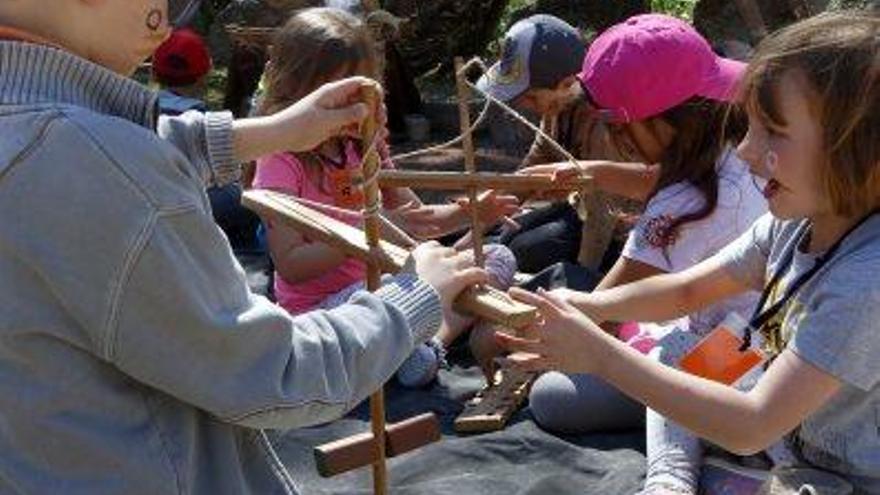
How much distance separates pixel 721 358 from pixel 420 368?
0.97 meters

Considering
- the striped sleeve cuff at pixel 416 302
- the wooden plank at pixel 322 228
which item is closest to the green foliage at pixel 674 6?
the wooden plank at pixel 322 228

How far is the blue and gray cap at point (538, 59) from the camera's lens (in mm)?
3357

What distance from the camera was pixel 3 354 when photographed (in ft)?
3.84

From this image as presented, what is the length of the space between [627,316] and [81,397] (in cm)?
128

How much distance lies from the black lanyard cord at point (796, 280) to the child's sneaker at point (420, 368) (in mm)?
1038

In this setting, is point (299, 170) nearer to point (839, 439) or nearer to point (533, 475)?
point (533, 475)

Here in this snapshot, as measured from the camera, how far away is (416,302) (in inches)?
54.9

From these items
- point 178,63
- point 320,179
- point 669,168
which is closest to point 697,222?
point 669,168

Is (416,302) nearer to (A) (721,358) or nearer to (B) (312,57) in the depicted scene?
(A) (721,358)

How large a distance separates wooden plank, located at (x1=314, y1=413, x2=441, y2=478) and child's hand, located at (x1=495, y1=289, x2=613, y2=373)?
18 centimetres

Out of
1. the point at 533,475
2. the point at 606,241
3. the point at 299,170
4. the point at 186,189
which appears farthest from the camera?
the point at 606,241

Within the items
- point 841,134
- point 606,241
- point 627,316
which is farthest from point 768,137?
point 606,241

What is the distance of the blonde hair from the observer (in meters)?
2.99

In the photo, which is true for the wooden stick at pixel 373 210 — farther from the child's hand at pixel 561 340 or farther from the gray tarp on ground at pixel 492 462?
the gray tarp on ground at pixel 492 462
